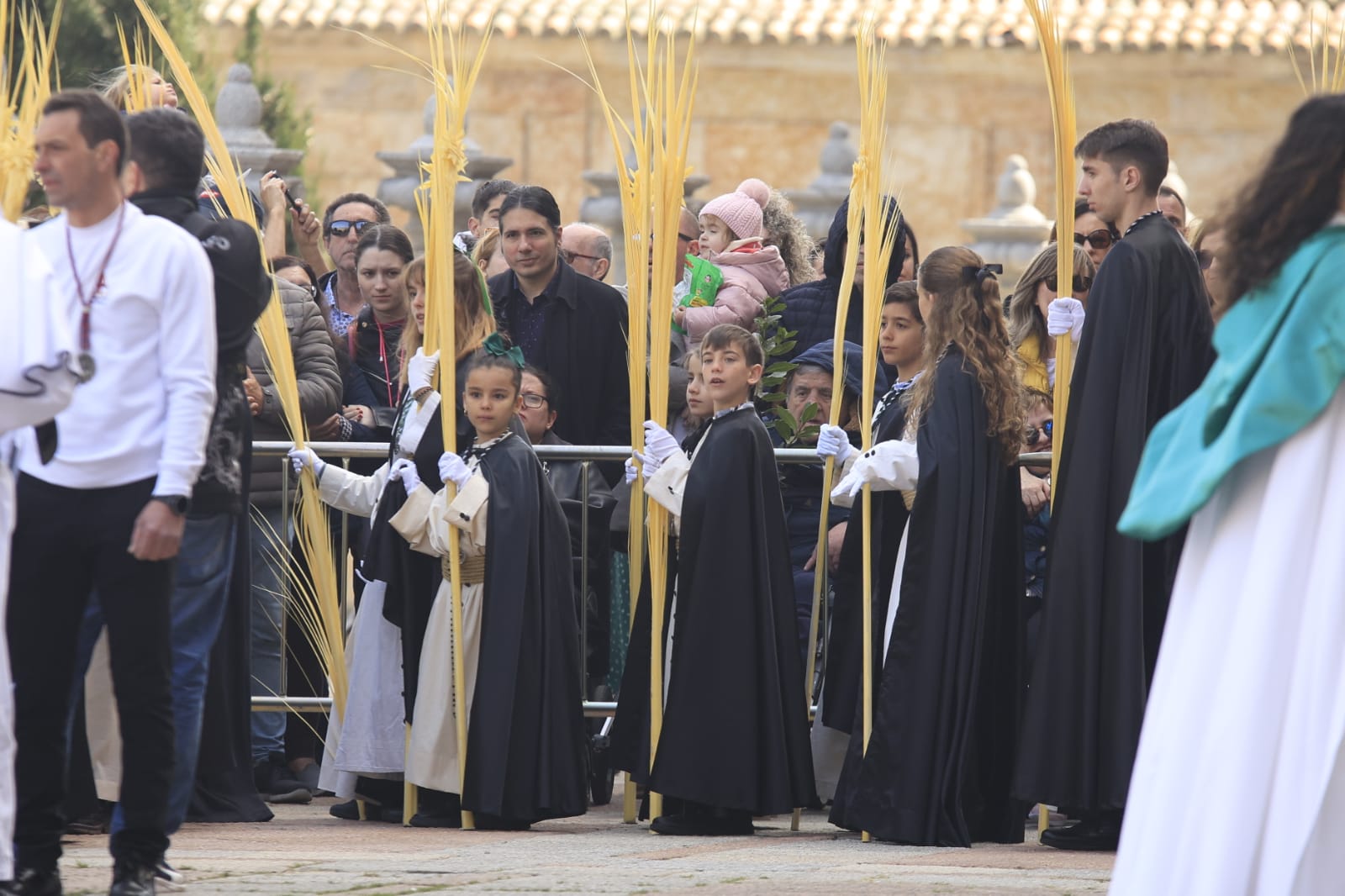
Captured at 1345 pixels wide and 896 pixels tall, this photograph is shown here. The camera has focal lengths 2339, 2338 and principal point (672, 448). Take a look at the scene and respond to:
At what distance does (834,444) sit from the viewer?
22.6ft

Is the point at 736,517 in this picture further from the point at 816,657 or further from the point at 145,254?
the point at 145,254

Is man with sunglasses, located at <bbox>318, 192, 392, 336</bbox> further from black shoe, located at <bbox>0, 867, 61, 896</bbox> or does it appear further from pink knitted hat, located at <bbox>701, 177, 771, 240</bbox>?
black shoe, located at <bbox>0, 867, 61, 896</bbox>

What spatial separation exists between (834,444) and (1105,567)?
95cm

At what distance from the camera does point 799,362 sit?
7805 millimetres

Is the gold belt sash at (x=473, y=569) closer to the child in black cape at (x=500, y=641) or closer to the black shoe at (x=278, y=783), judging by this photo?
the child in black cape at (x=500, y=641)

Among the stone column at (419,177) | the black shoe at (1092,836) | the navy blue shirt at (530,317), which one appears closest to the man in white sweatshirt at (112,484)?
the black shoe at (1092,836)

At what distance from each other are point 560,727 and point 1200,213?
39.7ft

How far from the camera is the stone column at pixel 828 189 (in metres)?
15.8

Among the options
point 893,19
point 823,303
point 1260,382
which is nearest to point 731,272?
point 823,303

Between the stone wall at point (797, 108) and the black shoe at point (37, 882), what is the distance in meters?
14.5

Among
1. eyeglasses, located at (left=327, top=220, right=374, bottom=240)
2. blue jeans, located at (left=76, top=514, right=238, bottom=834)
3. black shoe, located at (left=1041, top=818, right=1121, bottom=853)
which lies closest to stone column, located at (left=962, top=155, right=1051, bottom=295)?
eyeglasses, located at (left=327, top=220, right=374, bottom=240)

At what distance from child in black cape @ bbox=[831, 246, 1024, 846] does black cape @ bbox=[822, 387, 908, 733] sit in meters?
0.03

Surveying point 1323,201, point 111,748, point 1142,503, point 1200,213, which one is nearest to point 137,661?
point 111,748

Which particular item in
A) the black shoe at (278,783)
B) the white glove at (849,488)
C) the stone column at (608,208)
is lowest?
the black shoe at (278,783)
